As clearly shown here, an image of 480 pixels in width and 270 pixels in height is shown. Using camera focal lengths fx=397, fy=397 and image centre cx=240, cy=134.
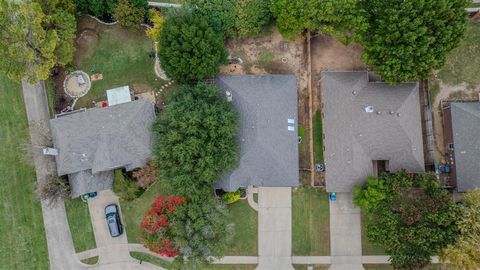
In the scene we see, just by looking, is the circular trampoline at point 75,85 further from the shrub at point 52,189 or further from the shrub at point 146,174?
the shrub at point 146,174

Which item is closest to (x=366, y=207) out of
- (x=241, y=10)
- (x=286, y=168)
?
(x=286, y=168)

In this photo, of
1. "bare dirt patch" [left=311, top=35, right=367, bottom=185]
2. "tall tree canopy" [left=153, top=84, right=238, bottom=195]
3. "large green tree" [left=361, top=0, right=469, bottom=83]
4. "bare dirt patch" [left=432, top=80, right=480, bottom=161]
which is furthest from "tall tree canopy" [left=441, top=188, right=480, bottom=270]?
"tall tree canopy" [left=153, top=84, right=238, bottom=195]

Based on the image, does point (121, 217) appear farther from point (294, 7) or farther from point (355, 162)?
point (294, 7)

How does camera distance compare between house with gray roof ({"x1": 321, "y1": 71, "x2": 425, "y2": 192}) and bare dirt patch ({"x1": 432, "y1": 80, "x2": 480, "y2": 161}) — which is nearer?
house with gray roof ({"x1": 321, "y1": 71, "x2": 425, "y2": 192})

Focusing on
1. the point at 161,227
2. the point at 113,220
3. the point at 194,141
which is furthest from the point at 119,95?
the point at 161,227

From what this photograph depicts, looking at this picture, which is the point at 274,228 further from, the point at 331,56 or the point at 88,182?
the point at 88,182

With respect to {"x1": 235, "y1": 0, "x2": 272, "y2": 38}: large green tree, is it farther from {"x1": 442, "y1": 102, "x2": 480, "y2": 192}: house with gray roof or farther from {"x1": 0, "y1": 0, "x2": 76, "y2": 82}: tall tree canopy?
{"x1": 442, "y1": 102, "x2": 480, "y2": 192}: house with gray roof
